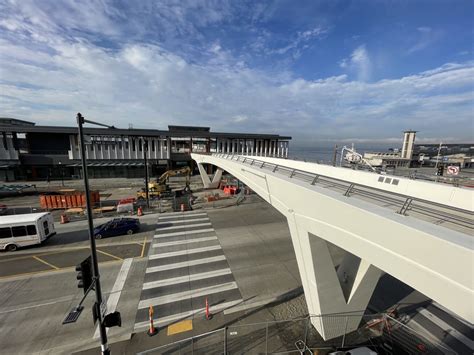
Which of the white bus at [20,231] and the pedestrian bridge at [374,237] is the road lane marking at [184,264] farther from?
the white bus at [20,231]

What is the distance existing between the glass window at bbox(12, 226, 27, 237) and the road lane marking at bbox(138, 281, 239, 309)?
38.5ft

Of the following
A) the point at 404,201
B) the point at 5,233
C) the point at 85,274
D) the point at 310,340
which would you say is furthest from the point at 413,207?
the point at 5,233

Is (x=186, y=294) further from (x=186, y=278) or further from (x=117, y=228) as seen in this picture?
(x=117, y=228)

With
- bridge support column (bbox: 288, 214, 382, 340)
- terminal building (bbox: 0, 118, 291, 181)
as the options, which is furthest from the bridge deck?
terminal building (bbox: 0, 118, 291, 181)

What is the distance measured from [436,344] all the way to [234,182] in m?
34.3

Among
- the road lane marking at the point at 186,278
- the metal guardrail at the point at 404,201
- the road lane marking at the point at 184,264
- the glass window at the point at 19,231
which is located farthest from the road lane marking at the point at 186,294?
the glass window at the point at 19,231

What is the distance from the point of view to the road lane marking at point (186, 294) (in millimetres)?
9602

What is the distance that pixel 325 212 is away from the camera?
6.19 m

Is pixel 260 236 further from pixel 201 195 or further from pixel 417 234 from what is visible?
pixel 201 195

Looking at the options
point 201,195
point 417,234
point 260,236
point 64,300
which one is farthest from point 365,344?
point 201,195

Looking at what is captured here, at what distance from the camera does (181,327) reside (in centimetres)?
834

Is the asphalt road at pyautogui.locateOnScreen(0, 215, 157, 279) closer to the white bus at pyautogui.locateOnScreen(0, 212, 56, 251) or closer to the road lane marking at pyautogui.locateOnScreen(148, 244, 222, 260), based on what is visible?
the white bus at pyautogui.locateOnScreen(0, 212, 56, 251)

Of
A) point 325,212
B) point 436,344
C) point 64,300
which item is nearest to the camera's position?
point 325,212

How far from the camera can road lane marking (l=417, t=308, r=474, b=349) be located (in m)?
7.66
